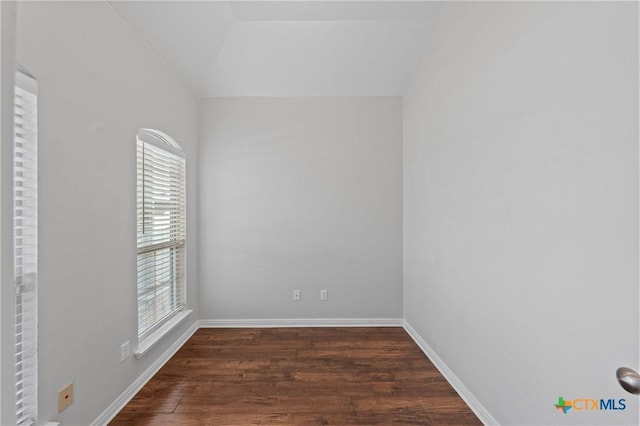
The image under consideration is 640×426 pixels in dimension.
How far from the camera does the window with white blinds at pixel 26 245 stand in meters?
1.33

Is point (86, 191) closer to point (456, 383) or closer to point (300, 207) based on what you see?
point (300, 207)

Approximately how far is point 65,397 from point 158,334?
0.94 metres

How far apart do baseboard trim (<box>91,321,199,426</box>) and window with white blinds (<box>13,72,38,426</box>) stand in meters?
0.52

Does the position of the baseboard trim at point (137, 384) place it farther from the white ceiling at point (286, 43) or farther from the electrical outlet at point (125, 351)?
the white ceiling at point (286, 43)

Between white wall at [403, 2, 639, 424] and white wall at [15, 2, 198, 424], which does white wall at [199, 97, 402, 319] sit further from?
white wall at [15, 2, 198, 424]

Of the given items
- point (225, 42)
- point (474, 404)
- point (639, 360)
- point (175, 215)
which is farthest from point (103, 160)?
point (474, 404)

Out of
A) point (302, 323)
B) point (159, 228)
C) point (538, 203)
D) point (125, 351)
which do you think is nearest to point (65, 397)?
point (125, 351)

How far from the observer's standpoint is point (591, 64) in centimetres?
112

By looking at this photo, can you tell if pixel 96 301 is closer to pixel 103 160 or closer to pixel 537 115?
pixel 103 160

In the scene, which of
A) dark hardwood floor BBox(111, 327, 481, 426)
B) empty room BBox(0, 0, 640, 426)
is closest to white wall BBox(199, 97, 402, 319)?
empty room BBox(0, 0, 640, 426)

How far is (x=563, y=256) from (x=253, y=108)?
10.2 ft

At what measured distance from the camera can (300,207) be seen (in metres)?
3.37

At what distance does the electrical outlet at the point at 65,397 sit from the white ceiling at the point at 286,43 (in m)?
2.32

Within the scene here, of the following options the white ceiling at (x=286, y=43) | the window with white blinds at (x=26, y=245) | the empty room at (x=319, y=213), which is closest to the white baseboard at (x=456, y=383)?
the empty room at (x=319, y=213)
